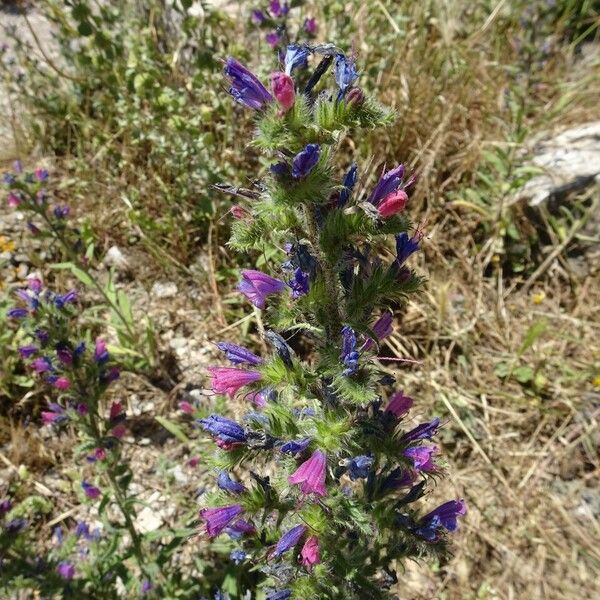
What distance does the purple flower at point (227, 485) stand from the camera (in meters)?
1.78

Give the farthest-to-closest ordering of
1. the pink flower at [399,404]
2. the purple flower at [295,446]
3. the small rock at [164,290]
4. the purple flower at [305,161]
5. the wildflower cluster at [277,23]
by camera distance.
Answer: the small rock at [164,290], the wildflower cluster at [277,23], the pink flower at [399,404], the purple flower at [295,446], the purple flower at [305,161]

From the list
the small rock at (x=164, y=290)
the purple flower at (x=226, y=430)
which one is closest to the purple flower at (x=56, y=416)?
the small rock at (x=164, y=290)

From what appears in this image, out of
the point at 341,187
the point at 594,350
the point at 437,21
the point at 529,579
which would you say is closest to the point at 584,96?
the point at 437,21

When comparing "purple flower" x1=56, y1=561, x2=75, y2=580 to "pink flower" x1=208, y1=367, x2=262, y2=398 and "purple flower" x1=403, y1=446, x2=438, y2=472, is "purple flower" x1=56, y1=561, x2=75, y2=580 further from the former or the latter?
"purple flower" x1=403, y1=446, x2=438, y2=472

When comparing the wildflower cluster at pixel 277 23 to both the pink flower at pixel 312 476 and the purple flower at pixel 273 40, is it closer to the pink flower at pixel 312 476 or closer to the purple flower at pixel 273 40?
the purple flower at pixel 273 40

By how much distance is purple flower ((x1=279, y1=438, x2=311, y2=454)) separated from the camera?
1.60 metres

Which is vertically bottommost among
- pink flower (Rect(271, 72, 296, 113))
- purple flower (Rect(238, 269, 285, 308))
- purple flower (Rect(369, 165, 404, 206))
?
purple flower (Rect(238, 269, 285, 308))

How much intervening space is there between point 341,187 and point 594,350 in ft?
9.81

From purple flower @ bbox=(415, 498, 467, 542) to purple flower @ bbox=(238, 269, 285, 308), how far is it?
895 mm

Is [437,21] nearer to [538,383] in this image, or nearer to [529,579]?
Answer: [538,383]

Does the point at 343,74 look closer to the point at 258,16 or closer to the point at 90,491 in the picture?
the point at 90,491

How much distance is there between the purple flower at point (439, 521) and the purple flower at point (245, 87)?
1.38 meters

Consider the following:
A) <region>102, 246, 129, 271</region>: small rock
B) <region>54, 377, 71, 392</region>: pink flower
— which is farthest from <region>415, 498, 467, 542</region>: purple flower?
<region>102, 246, 129, 271</region>: small rock

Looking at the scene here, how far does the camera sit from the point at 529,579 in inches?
121
